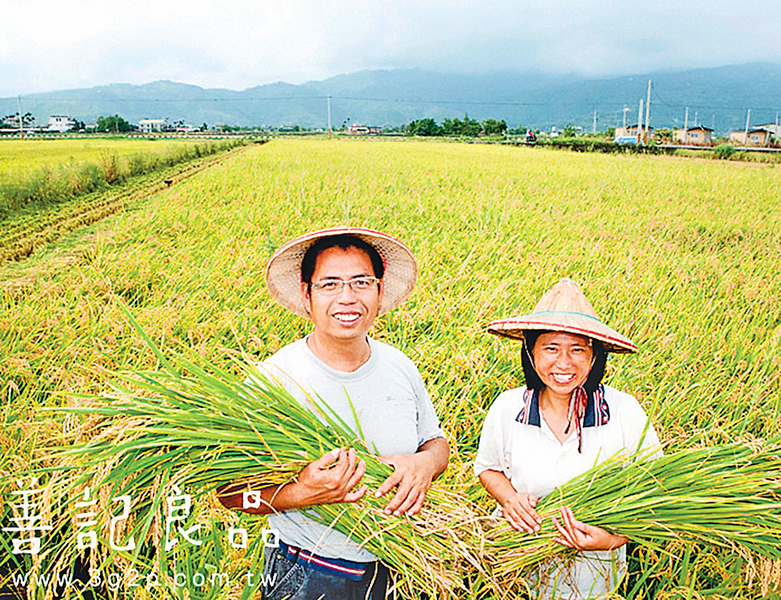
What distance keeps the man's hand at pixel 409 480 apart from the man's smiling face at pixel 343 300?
278 millimetres

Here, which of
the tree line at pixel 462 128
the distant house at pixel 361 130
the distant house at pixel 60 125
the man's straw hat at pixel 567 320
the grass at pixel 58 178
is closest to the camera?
the man's straw hat at pixel 567 320

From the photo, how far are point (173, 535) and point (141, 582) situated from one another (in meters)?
0.30

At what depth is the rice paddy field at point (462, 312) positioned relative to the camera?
1.90m

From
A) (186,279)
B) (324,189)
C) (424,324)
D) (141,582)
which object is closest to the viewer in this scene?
(141,582)

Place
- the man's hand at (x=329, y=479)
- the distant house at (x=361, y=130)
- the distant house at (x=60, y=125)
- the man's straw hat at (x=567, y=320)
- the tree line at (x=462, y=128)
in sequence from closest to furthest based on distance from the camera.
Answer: the man's hand at (x=329, y=479) < the man's straw hat at (x=567, y=320) < the tree line at (x=462, y=128) < the distant house at (x=60, y=125) < the distant house at (x=361, y=130)

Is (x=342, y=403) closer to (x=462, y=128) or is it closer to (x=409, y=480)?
(x=409, y=480)

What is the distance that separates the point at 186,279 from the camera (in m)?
3.59

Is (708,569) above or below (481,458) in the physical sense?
below

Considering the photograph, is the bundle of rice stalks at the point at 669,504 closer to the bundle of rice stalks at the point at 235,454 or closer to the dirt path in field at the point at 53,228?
the bundle of rice stalks at the point at 235,454

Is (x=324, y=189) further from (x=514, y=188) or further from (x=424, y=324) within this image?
(x=424, y=324)

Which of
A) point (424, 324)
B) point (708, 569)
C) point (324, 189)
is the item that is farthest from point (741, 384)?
point (324, 189)

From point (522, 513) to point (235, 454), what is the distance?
0.63 meters

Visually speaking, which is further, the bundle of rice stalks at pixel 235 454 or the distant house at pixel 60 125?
the distant house at pixel 60 125

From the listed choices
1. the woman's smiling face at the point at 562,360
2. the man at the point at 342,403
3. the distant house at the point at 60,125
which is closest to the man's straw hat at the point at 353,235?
the man at the point at 342,403
